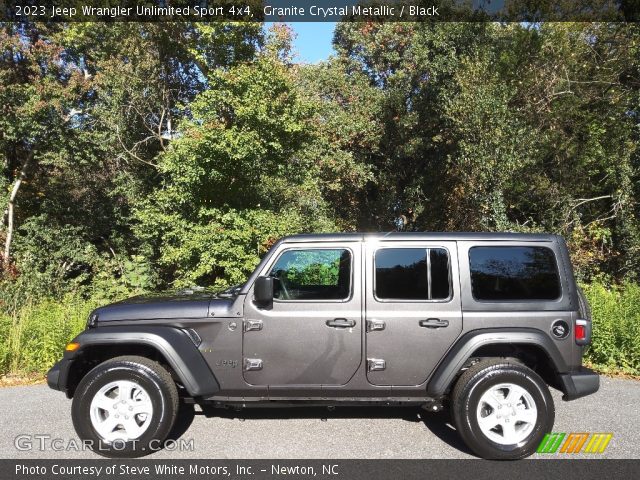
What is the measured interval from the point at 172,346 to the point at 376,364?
5.46ft

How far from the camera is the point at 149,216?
1209 cm

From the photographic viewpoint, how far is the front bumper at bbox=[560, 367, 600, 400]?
3789 millimetres

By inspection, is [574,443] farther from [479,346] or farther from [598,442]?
[479,346]

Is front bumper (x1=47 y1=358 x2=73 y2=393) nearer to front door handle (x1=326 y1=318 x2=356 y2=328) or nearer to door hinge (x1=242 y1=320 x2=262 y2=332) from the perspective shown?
door hinge (x1=242 y1=320 x2=262 y2=332)

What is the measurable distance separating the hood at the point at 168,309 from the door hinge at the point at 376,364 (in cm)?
124

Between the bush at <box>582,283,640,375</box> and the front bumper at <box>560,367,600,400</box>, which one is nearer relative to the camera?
the front bumper at <box>560,367,600,400</box>

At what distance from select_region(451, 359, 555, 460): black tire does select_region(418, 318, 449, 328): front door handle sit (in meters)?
0.45

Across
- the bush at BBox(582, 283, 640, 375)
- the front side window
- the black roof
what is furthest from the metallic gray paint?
the bush at BBox(582, 283, 640, 375)

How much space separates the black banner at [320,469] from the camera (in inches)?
138

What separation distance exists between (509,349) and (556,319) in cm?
46

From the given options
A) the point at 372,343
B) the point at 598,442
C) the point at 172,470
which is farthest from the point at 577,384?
the point at 172,470

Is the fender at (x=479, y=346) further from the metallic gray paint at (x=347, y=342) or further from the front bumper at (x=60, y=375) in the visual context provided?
the front bumper at (x=60, y=375)

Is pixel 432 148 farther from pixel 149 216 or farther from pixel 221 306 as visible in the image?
pixel 221 306

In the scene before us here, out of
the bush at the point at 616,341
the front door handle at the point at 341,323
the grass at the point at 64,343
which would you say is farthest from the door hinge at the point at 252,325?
the bush at the point at 616,341
